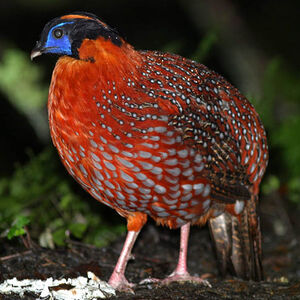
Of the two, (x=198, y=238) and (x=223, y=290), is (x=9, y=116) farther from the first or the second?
(x=223, y=290)

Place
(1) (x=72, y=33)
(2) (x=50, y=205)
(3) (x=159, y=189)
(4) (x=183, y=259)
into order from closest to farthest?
1. (1) (x=72, y=33)
2. (3) (x=159, y=189)
3. (4) (x=183, y=259)
4. (2) (x=50, y=205)

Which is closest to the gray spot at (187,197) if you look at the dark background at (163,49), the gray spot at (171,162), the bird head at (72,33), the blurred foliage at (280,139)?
the gray spot at (171,162)

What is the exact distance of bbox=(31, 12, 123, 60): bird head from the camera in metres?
3.34

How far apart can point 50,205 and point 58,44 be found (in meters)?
2.90

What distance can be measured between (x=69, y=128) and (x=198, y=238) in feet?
8.45

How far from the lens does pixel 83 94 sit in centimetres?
339

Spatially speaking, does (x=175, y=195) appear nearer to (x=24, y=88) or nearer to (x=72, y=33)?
(x=72, y=33)

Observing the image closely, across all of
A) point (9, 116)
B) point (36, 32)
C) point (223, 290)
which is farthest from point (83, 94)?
point (36, 32)

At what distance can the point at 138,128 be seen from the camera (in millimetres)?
3428

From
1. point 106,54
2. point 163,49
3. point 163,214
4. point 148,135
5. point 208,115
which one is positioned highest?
point 163,49

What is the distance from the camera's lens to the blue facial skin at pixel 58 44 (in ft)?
11.0

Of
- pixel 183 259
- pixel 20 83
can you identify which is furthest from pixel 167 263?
pixel 20 83

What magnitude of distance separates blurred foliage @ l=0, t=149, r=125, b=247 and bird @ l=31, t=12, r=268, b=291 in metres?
1.23

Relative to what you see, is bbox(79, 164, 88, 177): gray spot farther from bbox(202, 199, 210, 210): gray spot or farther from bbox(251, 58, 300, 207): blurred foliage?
bbox(251, 58, 300, 207): blurred foliage
